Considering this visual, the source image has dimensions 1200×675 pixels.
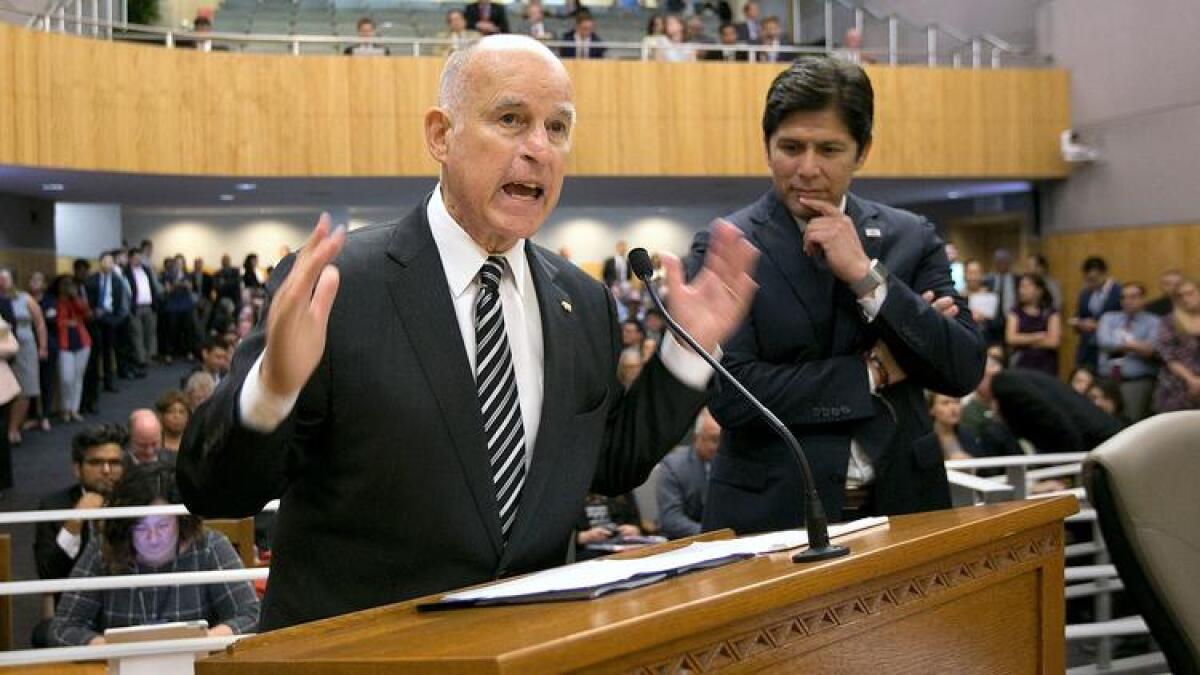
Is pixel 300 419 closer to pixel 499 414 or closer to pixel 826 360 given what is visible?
pixel 499 414

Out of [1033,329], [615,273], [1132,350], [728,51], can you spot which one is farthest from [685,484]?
[615,273]

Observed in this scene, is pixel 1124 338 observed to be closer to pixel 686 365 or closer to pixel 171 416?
pixel 171 416

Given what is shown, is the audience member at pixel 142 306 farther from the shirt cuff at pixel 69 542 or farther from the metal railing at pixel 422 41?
the shirt cuff at pixel 69 542

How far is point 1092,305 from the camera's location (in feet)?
38.9

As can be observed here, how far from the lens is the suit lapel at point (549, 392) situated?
78.7 inches

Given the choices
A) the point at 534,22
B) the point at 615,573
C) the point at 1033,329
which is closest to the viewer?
the point at 615,573

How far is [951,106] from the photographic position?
1598cm

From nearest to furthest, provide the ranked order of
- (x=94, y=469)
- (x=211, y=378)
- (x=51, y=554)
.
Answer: (x=51, y=554) → (x=94, y=469) → (x=211, y=378)

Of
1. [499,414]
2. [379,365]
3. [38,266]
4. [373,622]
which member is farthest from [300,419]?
[38,266]

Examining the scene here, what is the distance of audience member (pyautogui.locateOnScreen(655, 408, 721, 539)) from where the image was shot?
6.49m

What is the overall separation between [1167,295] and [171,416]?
6687 millimetres

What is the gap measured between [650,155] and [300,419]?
13616 mm

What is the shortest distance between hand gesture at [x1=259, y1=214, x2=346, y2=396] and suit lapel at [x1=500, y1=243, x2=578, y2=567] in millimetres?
381

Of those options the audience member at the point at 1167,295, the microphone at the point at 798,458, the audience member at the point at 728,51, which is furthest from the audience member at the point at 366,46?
the microphone at the point at 798,458
